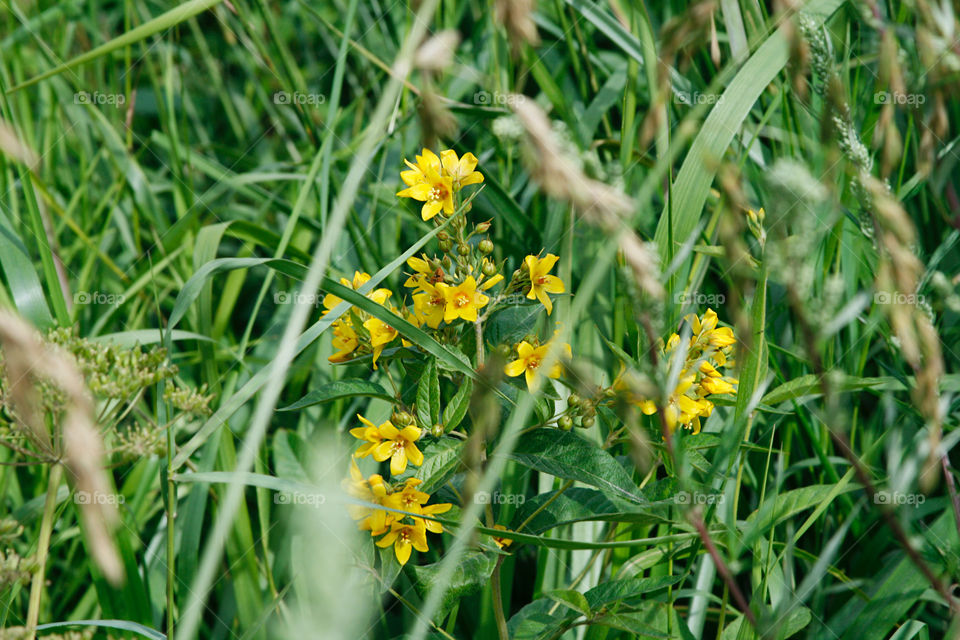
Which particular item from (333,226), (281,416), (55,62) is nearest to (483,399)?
(333,226)

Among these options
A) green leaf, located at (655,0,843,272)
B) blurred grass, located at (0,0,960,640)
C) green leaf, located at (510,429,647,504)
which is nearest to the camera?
blurred grass, located at (0,0,960,640)

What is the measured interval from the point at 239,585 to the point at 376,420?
0.48 metres

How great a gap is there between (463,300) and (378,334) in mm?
184

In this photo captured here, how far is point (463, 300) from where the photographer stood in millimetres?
1321

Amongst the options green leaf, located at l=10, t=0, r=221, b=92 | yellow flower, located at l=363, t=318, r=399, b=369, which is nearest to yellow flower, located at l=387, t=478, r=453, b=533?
yellow flower, located at l=363, t=318, r=399, b=369

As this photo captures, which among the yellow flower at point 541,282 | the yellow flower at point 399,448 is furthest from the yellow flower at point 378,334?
the yellow flower at point 541,282

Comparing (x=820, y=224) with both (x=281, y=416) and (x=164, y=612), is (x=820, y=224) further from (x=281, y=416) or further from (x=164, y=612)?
(x=164, y=612)

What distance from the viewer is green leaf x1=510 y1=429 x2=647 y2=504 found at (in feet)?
4.09

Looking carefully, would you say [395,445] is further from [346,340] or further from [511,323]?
[511,323]

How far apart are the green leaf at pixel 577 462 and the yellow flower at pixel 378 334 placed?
0.31 metres

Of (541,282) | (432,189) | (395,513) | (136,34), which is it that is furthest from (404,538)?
(136,34)

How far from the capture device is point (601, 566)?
174 cm

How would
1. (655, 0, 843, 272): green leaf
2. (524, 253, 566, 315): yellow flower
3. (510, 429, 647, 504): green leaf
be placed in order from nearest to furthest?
(510, 429, 647, 504): green leaf, (524, 253, 566, 315): yellow flower, (655, 0, 843, 272): green leaf

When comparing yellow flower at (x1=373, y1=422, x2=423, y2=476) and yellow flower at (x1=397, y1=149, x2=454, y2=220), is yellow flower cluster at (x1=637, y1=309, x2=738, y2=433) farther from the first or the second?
yellow flower at (x1=397, y1=149, x2=454, y2=220)
